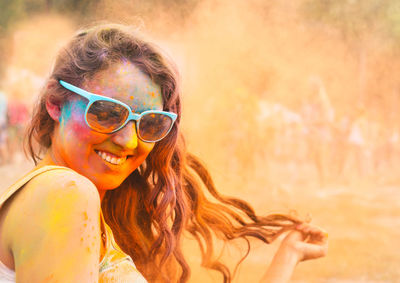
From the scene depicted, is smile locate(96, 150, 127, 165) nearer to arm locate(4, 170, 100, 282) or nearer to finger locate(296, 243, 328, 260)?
arm locate(4, 170, 100, 282)

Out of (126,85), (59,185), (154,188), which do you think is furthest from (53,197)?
(154,188)

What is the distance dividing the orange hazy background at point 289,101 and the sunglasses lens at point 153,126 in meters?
2.52

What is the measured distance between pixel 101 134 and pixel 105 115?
5 centimetres

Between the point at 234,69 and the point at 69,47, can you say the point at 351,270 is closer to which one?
the point at 234,69

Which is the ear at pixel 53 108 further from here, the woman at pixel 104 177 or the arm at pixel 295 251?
the arm at pixel 295 251

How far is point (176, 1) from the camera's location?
151 inches

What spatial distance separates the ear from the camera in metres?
1.22

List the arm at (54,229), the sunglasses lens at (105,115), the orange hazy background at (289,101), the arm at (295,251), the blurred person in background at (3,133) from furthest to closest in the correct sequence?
the blurred person in background at (3,133)
the orange hazy background at (289,101)
the arm at (295,251)
the sunglasses lens at (105,115)
the arm at (54,229)

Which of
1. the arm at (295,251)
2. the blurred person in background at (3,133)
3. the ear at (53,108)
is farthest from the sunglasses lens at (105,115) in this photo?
the blurred person in background at (3,133)

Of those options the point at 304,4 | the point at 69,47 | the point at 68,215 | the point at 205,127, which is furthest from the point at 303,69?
the point at 68,215

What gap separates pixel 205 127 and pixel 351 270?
5.10 ft

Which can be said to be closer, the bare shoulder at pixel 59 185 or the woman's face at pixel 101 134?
the bare shoulder at pixel 59 185

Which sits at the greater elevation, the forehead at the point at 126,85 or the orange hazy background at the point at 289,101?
the orange hazy background at the point at 289,101

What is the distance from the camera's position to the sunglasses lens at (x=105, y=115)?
3.80 ft
